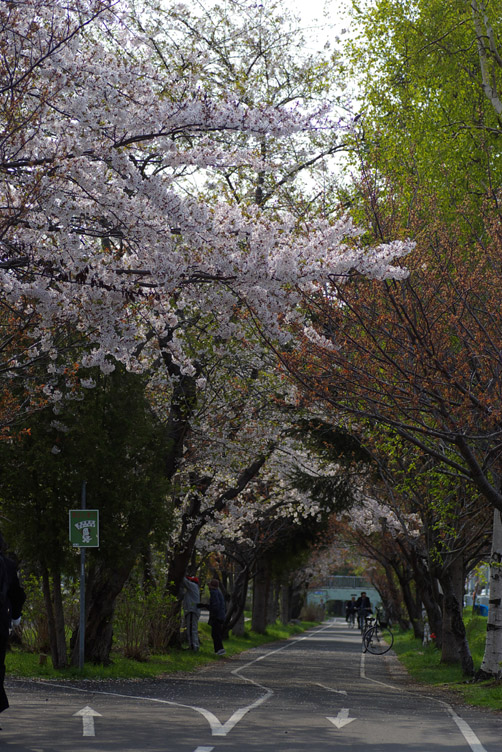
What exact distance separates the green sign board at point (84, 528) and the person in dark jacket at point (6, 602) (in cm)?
585

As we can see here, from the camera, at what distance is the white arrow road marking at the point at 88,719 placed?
9577 mm

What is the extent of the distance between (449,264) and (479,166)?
553cm

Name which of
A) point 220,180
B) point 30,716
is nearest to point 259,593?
point 220,180

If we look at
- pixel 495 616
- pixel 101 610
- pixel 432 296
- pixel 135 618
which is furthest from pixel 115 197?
pixel 135 618

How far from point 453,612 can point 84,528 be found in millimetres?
10080

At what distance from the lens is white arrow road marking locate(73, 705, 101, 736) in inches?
377

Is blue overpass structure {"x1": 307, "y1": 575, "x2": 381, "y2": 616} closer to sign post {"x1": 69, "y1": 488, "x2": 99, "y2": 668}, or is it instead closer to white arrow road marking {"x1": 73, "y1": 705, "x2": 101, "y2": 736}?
sign post {"x1": 69, "y1": 488, "x2": 99, "y2": 668}

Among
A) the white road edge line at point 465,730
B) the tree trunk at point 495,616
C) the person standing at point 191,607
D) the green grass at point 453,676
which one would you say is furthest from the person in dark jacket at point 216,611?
the white road edge line at point 465,730

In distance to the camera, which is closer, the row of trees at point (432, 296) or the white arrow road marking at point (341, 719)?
the white arrow road marking at point (341, 719)

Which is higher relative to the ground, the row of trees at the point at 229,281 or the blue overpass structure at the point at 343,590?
the row of trees at the point at 229,281

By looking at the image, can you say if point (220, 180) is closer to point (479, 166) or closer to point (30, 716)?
point (479, 166)

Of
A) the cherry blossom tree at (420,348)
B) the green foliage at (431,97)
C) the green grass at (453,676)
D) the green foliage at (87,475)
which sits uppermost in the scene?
the green foliage at (431,97)

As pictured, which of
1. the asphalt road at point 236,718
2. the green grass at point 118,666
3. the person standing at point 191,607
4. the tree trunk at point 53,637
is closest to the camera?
the asphalt road at point 236,718

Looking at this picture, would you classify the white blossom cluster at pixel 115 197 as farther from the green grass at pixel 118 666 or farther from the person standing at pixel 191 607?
the person standing at pixel 191 607
